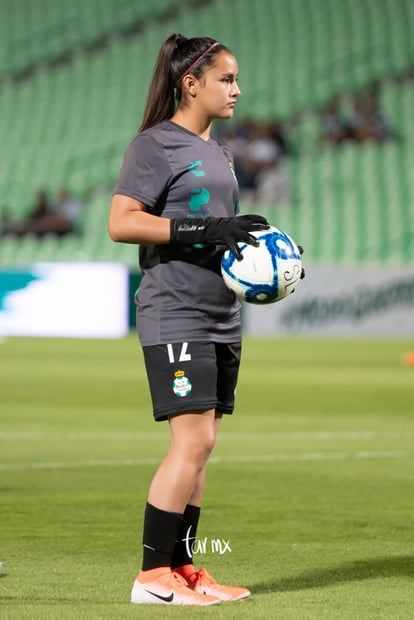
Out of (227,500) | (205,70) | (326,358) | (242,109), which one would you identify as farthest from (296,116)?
(205,70)

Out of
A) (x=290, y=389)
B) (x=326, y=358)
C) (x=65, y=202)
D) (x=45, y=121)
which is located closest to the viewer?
(x=290, y=389)

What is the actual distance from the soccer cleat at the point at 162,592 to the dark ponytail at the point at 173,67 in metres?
1.70

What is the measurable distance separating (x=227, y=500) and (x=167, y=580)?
2.94 meters

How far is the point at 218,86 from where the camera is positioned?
5.14m

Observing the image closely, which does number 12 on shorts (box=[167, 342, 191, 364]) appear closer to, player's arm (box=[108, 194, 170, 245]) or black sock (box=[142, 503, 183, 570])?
player's arm (box=[108, 194, 170, 245])

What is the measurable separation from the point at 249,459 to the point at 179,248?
495cm

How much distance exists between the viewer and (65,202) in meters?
29.4

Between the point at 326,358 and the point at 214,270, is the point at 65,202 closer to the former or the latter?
the point at 326,358

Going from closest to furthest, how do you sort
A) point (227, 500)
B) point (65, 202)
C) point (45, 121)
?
point (227, 500) → point (65, 202) → point (45, 121)

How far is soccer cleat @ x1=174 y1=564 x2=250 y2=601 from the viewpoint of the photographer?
5086 millimetres

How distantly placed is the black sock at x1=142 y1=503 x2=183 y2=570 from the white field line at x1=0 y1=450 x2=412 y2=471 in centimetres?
430

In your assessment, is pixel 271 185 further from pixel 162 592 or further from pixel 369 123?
pixel 162 592

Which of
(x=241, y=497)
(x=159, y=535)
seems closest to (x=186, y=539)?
(x=159, y=535)

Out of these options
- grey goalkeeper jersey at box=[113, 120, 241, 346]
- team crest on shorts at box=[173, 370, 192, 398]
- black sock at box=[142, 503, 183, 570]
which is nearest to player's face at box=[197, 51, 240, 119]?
grey goalkeeper jersey at box=[113, 120, 241, 346]
